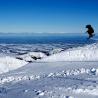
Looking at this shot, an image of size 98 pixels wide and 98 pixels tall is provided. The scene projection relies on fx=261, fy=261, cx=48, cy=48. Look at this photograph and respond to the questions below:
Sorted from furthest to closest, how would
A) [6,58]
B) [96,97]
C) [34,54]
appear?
1. [34,54]
2. [6,58]
3. [96,97]

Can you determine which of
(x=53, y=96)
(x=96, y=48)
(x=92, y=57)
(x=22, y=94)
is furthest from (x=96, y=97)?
(x=96, y=48)

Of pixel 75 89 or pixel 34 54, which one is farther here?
pixel 34 54

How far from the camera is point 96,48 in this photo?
2864 centimetres

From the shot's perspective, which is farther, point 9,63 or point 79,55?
point 9,63

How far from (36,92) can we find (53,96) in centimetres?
137

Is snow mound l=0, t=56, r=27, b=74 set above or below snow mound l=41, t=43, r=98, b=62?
below

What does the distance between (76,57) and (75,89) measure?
630 inches

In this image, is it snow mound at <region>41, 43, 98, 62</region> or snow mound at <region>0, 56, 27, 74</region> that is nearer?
snow mound at <region>41, 43, 98, 62</region>

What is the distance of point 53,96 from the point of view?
1143cm

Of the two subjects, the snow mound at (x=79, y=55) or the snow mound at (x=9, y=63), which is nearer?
the snow mound at (x=79, y=55)

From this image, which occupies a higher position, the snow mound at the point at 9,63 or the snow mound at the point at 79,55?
the snow mound at the point at 79,55

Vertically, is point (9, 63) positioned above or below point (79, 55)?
below

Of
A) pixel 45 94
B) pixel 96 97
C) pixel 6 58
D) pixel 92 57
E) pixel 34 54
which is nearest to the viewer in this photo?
pixel 96 97

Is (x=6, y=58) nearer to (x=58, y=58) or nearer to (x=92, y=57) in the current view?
(x=58, y=58)
